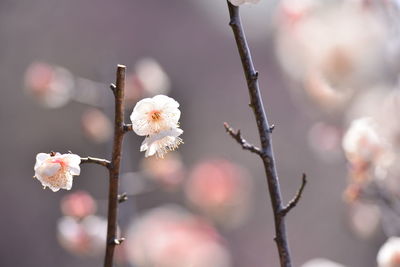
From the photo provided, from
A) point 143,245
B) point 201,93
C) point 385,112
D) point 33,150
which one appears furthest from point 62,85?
point 201,93

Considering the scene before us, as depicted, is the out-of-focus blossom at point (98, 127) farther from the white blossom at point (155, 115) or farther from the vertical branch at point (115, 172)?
the vertical branch at point (115, 172)

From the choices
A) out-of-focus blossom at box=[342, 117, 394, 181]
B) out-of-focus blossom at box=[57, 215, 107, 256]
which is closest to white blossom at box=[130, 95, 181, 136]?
out-of-focus blossom at box=[342, 117, 394, 181]

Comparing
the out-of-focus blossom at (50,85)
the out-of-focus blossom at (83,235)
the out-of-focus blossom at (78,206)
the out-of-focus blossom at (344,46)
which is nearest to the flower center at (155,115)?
the out-of-focus blossom at (344,46)

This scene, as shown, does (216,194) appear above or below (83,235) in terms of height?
above

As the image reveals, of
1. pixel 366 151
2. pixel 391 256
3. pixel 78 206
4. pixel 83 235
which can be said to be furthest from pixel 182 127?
pixel 391 256

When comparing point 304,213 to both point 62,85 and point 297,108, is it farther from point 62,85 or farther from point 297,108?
point 62,85

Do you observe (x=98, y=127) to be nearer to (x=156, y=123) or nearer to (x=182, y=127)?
(x=156, y=123)
